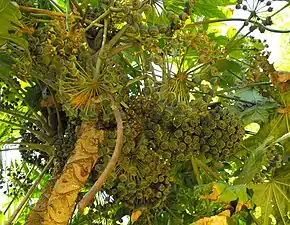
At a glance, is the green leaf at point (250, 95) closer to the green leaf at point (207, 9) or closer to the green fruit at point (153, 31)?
the green leaf at point (207, 9)

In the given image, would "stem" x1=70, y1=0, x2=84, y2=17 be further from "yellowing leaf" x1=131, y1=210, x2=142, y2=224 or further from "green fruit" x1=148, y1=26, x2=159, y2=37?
"yellowing leaf" x1=131, y1=210, x2=142, y2=224

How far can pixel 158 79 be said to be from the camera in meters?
0.86

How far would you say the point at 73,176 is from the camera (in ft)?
2.80

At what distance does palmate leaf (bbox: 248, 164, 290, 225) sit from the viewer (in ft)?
3.40

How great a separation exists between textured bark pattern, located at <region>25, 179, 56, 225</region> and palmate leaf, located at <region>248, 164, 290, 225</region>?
354mm

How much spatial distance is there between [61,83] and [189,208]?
0.53 meters

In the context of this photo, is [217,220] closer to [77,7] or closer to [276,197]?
[276,197]

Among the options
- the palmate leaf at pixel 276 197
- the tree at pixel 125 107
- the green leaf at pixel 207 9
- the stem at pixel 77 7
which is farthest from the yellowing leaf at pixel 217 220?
the green leaf at pixel 207 9

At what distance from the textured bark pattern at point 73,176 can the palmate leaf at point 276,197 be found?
318mm

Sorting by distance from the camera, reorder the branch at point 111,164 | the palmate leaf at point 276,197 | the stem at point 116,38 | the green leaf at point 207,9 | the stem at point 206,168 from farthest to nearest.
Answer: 1. the green leaf at point 207,9
2. the palmate leaf at point 276,197
3. the stem at point 206,168
4. the stem at point 116,38
5. the branch at point 111,164

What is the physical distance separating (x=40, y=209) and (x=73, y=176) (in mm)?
117

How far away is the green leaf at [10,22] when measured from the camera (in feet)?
2.58

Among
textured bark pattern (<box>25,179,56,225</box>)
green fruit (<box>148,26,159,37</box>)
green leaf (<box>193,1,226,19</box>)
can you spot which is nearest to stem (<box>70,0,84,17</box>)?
green fruit (<box>148,26,159,37</box>)

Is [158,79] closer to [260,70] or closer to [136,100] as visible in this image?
[136,100]
